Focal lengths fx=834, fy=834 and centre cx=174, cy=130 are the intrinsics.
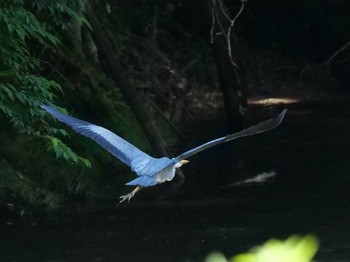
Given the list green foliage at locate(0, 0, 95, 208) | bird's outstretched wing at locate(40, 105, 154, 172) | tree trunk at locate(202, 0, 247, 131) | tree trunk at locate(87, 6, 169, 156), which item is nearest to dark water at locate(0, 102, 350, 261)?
tree trunk at locate(87, 6, 169, 156)

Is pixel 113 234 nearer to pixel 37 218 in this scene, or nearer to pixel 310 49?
pixel 37 218

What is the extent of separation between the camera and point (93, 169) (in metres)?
9.27

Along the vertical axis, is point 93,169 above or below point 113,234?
above

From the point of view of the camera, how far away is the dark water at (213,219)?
21.8ft

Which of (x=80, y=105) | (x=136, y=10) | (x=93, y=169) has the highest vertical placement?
(x=136, y=10)

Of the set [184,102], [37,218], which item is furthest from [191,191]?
[184,102]

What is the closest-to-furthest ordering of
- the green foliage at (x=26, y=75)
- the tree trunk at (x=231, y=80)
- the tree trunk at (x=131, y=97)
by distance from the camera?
the green foliage at (x=26, y=75), the tree trunk at (x=131, y=97), the tree trunk at (x=231, y=80)

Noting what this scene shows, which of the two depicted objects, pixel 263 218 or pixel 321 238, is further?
pixel 263 218

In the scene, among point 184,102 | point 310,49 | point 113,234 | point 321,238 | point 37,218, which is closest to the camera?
point 321,238

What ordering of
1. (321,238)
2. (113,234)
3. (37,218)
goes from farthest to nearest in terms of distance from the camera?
(37,218)
(113,234)
(321,238)

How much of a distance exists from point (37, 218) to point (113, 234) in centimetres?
98

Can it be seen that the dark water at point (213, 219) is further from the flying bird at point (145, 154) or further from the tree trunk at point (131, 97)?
the flying bird at point (145, 154)

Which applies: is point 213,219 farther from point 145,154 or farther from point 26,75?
point 145,154

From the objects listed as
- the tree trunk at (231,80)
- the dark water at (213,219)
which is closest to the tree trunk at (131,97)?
the dark water at (213,219)
